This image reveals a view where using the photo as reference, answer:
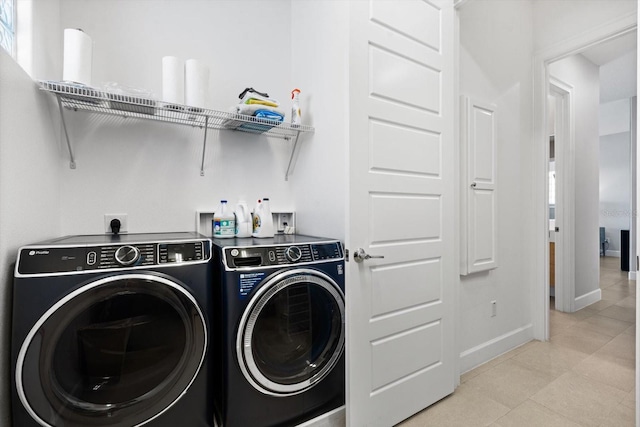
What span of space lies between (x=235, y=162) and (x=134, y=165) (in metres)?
0.58

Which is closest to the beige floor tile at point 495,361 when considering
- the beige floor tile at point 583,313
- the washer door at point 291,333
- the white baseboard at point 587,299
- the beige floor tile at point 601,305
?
the beige floor tile at point 583,313

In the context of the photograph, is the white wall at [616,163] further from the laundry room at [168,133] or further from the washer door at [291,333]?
the washer door at [291,333]

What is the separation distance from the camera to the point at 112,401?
3.91ft

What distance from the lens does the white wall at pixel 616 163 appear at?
5629mm

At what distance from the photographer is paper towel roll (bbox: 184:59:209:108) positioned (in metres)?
1.67

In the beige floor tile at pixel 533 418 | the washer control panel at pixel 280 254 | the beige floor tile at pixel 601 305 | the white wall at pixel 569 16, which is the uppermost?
the white wall at pixel 569 16

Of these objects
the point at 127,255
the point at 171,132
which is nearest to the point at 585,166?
the point at 171,132

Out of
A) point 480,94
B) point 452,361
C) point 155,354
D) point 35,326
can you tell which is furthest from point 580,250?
point 35,326

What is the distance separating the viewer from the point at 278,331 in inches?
58.9

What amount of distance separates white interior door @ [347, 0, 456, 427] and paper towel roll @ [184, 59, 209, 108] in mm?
837

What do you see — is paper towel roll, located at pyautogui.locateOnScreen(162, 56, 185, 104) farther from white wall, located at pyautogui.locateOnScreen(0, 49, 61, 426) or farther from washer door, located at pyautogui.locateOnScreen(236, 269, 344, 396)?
washer door, located at pyautogui.locateOnScreen(236, 269, 344, 396)

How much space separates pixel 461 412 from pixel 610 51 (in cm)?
429

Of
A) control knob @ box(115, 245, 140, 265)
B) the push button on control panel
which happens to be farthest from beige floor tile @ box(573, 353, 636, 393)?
the push button on control panel

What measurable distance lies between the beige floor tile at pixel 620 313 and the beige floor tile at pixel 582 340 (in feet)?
2.18
